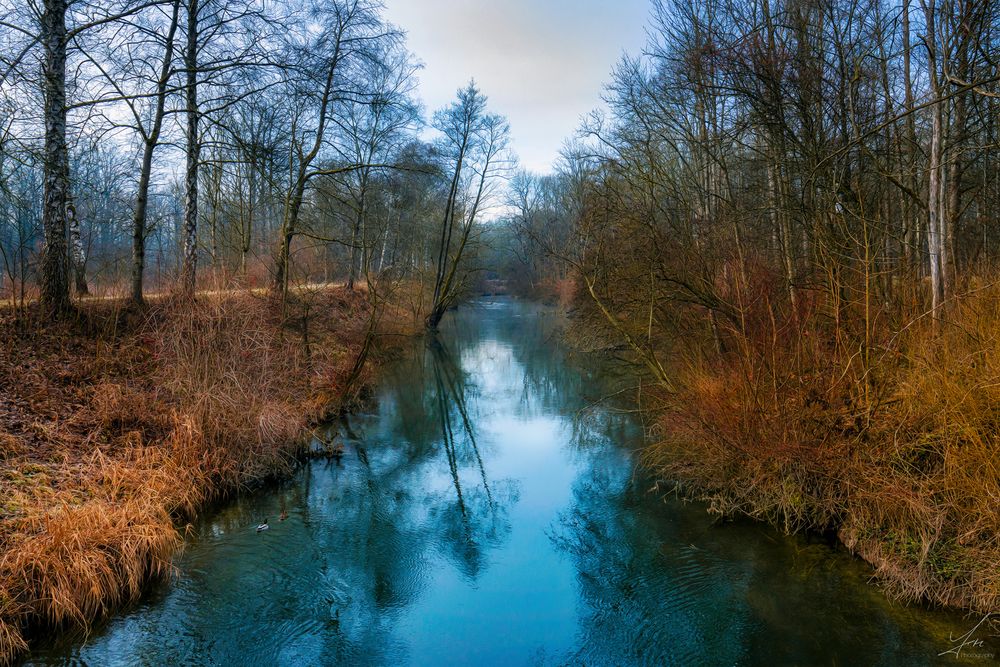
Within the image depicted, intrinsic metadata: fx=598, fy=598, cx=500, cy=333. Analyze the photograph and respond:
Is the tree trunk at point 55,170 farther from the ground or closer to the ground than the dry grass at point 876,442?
farther from the ground

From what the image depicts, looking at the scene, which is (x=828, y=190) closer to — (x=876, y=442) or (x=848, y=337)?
(x=848, y=337)

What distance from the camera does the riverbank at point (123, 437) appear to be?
5.37m

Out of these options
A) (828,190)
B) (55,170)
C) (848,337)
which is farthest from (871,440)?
(55,170)

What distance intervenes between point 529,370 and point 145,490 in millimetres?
13498

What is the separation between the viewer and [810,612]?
5.65 meters

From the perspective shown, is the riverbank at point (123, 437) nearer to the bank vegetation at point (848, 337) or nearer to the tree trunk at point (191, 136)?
the tree trunk at point (191, 136)
